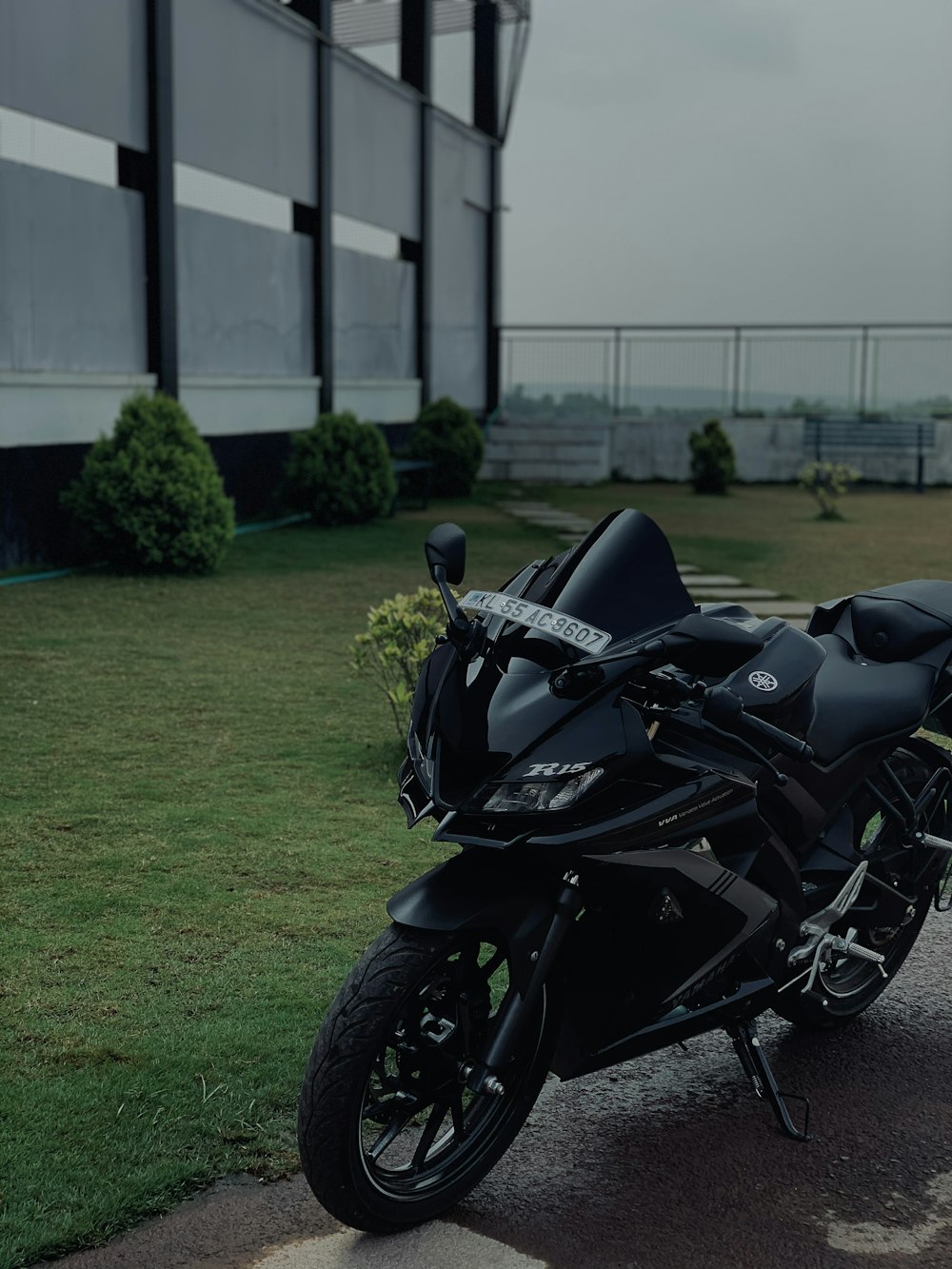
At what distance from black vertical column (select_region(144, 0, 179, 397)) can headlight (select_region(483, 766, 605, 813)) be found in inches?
442

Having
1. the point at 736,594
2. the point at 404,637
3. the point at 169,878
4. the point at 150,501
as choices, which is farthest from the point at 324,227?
the point at 169,878

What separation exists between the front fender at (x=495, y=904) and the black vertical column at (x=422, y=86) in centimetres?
1855

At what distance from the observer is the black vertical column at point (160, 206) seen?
12.7m

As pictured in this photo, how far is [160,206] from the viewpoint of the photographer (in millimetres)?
12750

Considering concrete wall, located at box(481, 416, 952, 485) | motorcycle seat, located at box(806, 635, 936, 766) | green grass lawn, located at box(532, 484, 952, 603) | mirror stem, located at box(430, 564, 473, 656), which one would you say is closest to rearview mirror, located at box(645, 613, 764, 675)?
mirror stem, located at box(430, 564, 473, 656)

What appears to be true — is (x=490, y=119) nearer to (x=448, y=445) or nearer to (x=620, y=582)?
(x=448, y=445)

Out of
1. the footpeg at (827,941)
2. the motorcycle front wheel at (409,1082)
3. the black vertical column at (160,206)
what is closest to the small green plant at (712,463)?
the black vertical column at (160,206)

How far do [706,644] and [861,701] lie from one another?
3.11 ft

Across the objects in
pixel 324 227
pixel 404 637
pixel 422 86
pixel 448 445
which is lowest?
pixel 404 637

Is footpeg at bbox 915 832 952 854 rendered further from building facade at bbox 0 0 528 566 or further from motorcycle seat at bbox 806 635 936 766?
building facade at bbox 0 0 528 566

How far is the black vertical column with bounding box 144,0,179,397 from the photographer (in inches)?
499

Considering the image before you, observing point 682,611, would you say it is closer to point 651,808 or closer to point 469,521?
point 651,808

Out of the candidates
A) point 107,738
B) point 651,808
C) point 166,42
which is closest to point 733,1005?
point 651,808

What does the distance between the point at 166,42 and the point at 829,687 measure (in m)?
11.7
